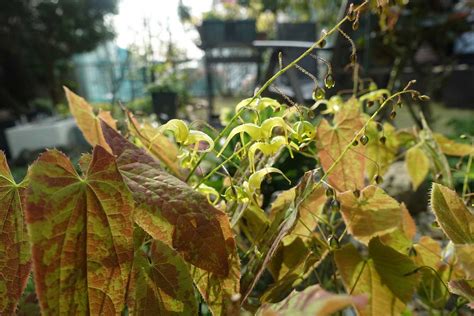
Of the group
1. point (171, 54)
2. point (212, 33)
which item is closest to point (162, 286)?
point (212, 33)

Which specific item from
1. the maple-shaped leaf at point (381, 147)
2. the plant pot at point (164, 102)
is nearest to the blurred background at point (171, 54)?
the plant pot at point (164, 102)

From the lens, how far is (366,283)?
468 mm

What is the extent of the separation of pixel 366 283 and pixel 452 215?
12 cm

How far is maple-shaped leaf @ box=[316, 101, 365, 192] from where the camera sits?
520mm

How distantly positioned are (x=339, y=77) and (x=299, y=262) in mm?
1271

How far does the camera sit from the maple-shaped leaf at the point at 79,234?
29 centimetres

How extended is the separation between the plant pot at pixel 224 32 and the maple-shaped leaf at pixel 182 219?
3.72 metres

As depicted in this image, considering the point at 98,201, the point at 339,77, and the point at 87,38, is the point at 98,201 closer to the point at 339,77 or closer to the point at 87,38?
the point at 339,77

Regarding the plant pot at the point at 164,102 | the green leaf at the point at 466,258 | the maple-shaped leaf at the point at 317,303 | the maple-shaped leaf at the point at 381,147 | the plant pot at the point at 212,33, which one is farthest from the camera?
the plant pot at the point at 212,33

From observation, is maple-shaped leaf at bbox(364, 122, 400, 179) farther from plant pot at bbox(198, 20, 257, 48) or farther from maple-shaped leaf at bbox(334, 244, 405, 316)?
plant pot at bbox(198, 20, 257, 48)

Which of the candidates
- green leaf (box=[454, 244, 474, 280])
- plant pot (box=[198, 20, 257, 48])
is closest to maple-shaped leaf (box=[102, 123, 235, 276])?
green leaf (box=[454, 244, 474, 280])

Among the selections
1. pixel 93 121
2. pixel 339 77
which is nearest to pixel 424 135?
pixel 93 121

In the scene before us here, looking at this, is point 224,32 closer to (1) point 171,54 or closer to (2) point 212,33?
(2) point 212,33

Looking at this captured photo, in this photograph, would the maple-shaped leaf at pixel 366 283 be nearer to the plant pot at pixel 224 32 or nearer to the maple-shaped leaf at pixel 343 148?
the maple-shaped leaf at pixel 343 148
